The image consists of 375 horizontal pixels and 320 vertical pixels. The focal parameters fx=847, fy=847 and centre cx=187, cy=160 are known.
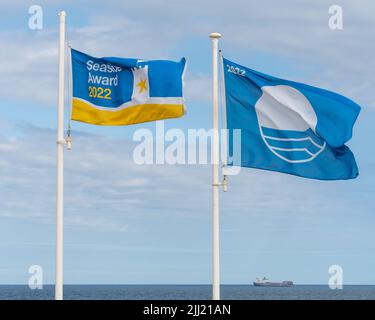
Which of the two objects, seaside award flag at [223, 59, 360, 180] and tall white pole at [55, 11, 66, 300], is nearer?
tall white pole at [55, 11, 66, 300]

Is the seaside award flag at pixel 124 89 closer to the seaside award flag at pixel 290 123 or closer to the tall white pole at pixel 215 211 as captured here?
the tall white pole at pixel 215 211

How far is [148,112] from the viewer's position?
1057 inches

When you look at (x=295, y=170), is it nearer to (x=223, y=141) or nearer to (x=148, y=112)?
(x=223, y=141)

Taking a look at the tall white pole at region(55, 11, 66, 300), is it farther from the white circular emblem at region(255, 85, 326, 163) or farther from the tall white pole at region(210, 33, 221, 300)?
the white circular emblem at region(255, 85, 326, 163)

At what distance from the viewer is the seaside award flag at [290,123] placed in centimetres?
2719

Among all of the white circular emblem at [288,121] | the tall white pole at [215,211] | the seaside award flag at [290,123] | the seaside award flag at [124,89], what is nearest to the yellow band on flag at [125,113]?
the seaside award flag at [124,89]

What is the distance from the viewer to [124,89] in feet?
88.7

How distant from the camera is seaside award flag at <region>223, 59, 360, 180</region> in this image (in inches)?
1070

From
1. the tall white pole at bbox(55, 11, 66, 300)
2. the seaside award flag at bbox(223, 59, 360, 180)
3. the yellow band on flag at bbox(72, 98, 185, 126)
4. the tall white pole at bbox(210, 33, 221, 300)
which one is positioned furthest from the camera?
the seaside award flag at bbox(223, 59, 360, 180)

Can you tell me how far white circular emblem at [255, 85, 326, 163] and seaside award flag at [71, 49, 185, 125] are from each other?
2.90 meters

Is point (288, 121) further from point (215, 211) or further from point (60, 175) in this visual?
point (60, 175)

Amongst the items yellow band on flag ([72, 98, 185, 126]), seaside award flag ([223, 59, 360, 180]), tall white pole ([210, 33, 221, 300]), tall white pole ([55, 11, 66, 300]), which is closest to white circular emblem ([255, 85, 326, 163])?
seaside award flag ([223, 59, 360, 180])

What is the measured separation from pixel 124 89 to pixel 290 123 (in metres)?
5.56

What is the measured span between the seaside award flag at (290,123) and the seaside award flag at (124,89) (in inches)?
74.1
